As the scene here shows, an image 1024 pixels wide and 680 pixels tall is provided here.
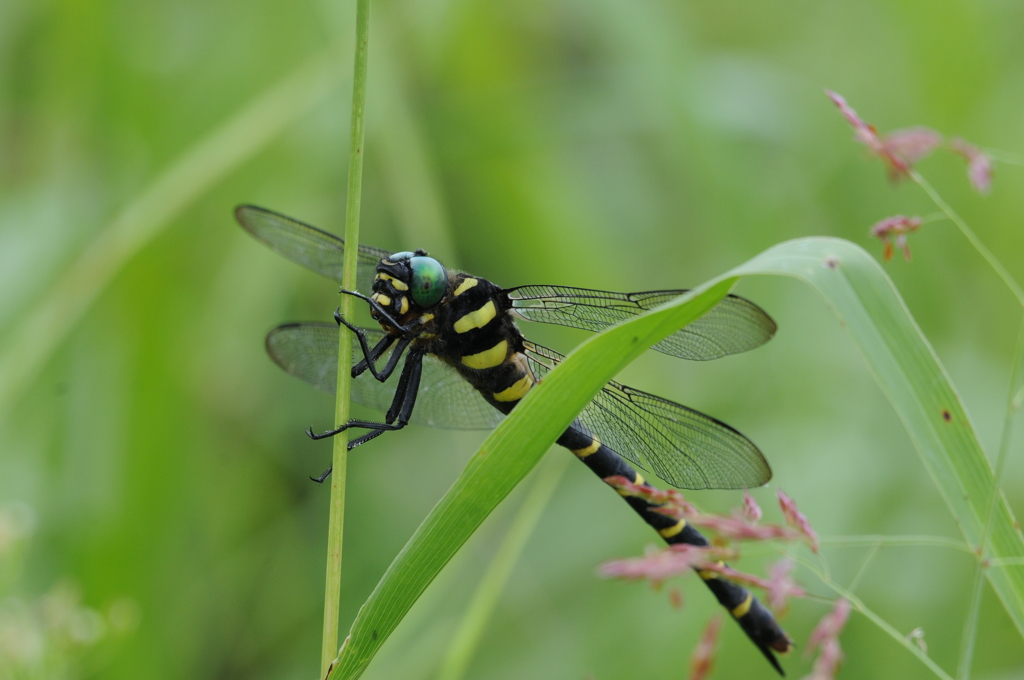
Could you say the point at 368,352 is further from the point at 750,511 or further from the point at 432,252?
the point at 432,252

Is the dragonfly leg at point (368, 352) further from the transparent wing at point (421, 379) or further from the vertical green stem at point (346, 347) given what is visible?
the vertical green stem at point (346, 347)

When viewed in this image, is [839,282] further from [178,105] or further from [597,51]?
[597,51]

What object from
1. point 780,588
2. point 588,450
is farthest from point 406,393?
point 780,588

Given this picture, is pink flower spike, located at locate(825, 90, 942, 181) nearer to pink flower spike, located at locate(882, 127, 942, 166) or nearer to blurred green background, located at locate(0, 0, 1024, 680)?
pink flower spike, located at locate(882, 127, 942, 166)

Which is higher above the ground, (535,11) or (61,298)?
(535,11)

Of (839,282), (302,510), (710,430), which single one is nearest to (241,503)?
(302,510)

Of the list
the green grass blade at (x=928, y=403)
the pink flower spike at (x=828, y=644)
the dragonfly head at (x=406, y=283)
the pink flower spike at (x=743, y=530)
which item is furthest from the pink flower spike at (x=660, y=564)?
the dragonfly head at (x=406, y=283)

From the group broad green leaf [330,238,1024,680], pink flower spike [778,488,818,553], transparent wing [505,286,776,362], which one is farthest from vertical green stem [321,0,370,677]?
transparent wing [505,286,776,362]
